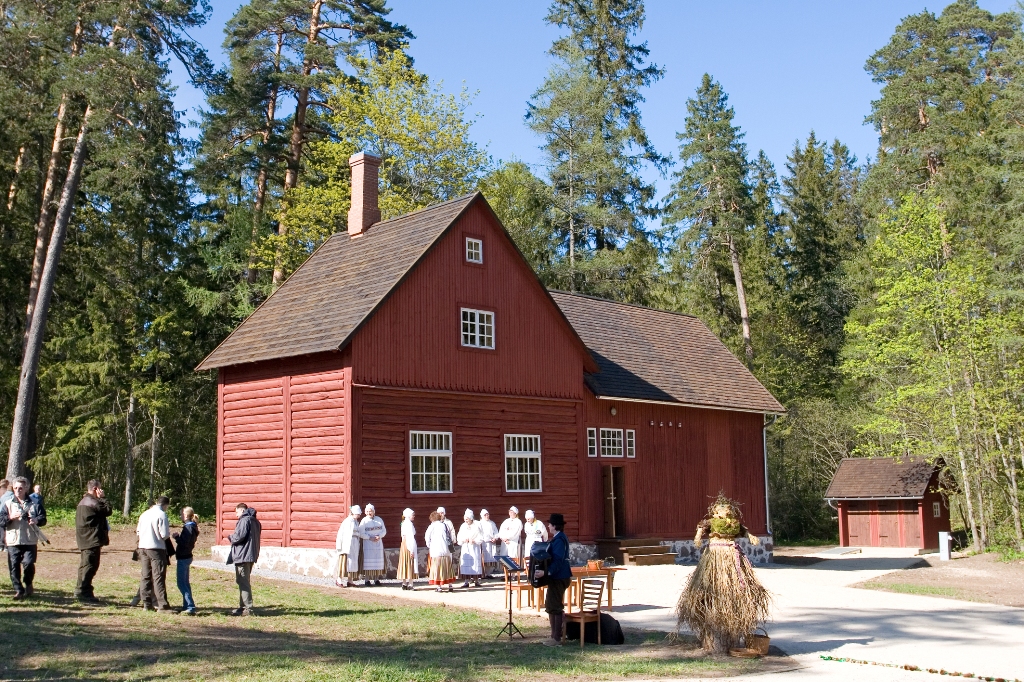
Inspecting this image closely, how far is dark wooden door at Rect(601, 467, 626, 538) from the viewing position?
26969mm

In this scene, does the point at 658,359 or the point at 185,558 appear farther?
the point at 658,359

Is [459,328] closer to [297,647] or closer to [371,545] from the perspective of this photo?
[371,545]

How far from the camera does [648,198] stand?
49.2m

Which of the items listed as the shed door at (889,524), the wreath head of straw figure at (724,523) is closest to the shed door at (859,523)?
the shed door at (889,524)

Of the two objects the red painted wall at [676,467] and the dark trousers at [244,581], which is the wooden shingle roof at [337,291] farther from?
the red painted wall at [676,467]

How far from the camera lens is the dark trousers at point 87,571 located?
50.9 feet

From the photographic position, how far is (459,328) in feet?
75.6

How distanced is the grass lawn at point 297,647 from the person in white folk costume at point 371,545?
2782 millimetres

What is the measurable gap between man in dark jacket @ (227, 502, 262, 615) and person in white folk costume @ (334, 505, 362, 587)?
13.7 feet

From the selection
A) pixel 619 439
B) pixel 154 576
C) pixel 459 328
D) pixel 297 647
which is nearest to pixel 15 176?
pixel 459 328

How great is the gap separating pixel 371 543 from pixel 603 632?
24.5 ft

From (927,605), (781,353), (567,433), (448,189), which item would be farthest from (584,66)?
(927,605)

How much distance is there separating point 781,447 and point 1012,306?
14.9 m

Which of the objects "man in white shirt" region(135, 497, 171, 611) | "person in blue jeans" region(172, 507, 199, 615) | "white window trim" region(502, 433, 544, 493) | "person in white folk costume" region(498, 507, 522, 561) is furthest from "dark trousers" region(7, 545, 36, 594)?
"white window trim" region(502, 433, 544, 493)
